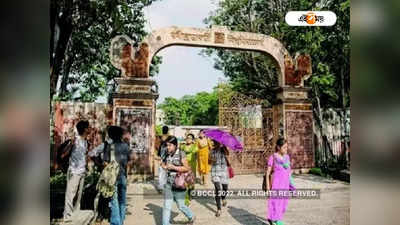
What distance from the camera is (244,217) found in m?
3.39

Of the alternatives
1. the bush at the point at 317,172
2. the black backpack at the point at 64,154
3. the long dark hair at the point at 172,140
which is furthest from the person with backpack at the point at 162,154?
the bush at the point at 317,172

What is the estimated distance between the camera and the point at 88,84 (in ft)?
11.2

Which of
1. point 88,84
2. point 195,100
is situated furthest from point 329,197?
point 88,84

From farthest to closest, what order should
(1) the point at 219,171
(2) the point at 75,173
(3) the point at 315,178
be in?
(3) the point at 315,178 < (1) the point at 219,171 < (2) the point at 75,173

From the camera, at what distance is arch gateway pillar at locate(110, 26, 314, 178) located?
11.2 feet

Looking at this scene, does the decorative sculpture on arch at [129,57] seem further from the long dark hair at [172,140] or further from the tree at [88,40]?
the long dark hair at [172,140]

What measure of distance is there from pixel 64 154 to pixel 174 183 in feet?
3.31

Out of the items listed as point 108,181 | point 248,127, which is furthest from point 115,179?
point 248,127

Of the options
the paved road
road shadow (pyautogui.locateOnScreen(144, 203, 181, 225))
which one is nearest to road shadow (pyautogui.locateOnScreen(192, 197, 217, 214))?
the paved road

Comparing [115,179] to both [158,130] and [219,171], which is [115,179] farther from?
[219,171]

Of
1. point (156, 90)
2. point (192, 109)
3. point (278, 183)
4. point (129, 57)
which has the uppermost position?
point (129, 57)

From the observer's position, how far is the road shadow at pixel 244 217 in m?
3.38
